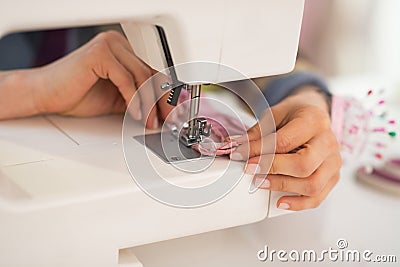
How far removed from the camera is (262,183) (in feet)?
3.41

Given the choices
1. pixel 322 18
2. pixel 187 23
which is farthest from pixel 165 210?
pixel 322 18

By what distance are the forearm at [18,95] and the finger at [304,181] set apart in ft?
1.25

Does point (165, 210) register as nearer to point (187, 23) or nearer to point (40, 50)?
point (187, 23)

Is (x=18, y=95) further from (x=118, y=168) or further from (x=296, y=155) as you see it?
(x=296, y=155)

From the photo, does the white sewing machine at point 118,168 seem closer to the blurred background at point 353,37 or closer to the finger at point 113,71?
the finger at point 113,71

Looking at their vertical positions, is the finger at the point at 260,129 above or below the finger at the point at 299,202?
above

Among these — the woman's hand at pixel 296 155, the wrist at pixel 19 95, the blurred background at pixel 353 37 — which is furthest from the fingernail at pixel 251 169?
the blurred background at pixel 353 37

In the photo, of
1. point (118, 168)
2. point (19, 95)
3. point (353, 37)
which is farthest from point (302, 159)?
point (353, 37)

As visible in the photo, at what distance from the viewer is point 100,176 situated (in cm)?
96

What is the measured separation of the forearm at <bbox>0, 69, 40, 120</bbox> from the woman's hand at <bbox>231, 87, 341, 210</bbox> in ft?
1.13

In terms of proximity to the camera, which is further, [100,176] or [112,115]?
[112,115]

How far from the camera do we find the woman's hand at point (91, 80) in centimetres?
116

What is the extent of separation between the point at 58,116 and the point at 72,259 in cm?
32

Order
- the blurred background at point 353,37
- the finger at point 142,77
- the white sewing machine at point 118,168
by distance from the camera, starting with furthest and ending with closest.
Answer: the blurred background at point 353,37 → the finger at point 142,77 → the white sewing machine at point 118,168
